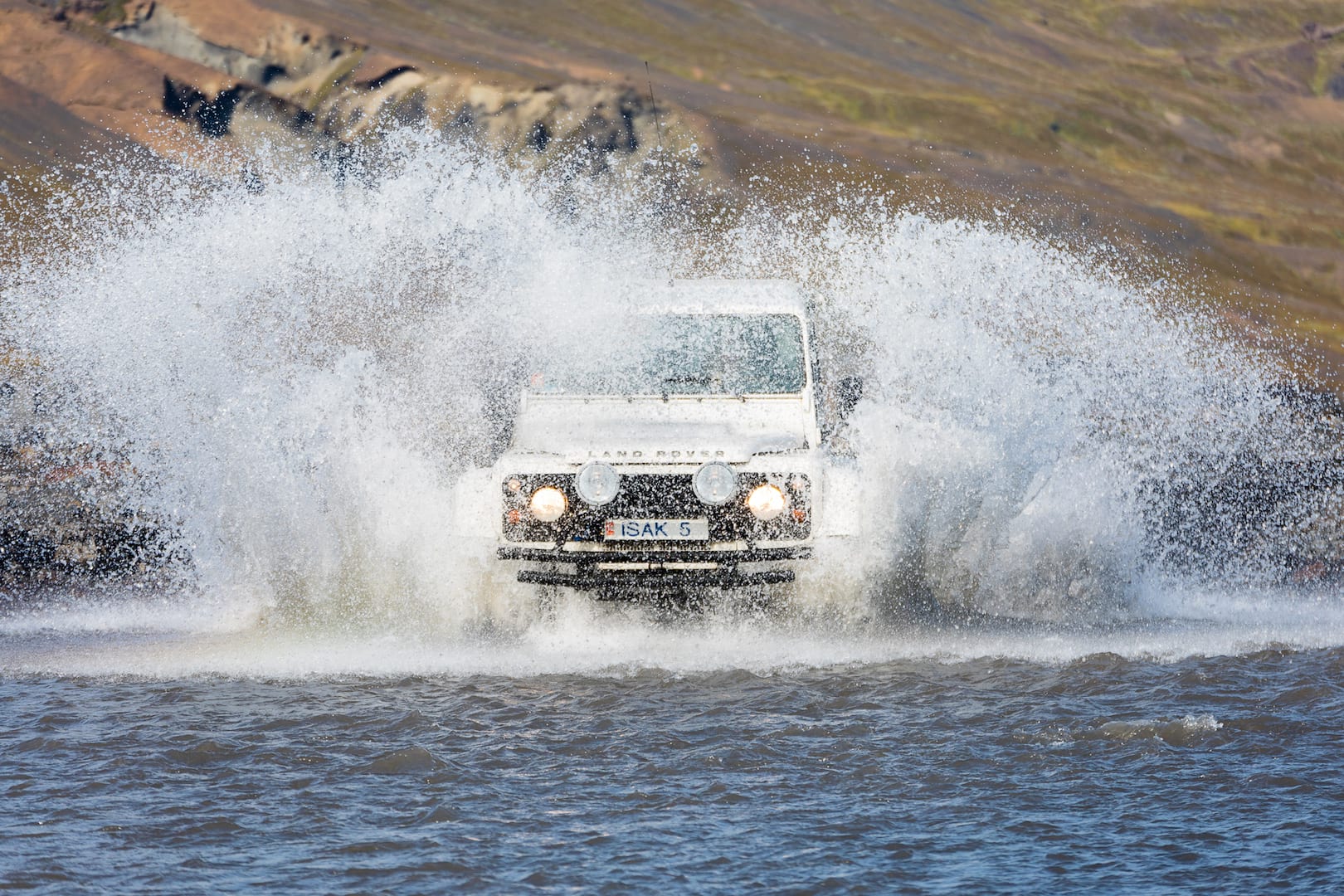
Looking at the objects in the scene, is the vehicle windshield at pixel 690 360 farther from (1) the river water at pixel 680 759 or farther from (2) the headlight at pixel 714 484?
(1) the river water at pixel 680 759

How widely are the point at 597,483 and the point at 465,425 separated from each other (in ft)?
5.33

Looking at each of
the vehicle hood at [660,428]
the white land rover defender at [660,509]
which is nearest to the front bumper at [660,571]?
the white land rover defender at [660,509]

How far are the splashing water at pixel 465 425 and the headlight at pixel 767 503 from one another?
461mm

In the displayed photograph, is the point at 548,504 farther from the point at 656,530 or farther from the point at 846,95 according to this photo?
the point at 846,95

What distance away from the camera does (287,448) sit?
29.8 ft

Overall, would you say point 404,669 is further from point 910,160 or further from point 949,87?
point 949,87

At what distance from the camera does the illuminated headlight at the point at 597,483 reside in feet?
25.6

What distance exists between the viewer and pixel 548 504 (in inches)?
311

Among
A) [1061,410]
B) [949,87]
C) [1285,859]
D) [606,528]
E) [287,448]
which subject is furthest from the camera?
[949,87]

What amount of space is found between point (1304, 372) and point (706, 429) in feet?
105

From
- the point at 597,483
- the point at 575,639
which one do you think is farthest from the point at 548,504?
the point at 575,639

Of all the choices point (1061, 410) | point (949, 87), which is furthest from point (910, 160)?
point (1061, 410)

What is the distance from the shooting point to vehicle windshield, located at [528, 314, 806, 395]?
9117mm

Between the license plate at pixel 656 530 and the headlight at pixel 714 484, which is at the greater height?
the headlight at pixel 714 484
